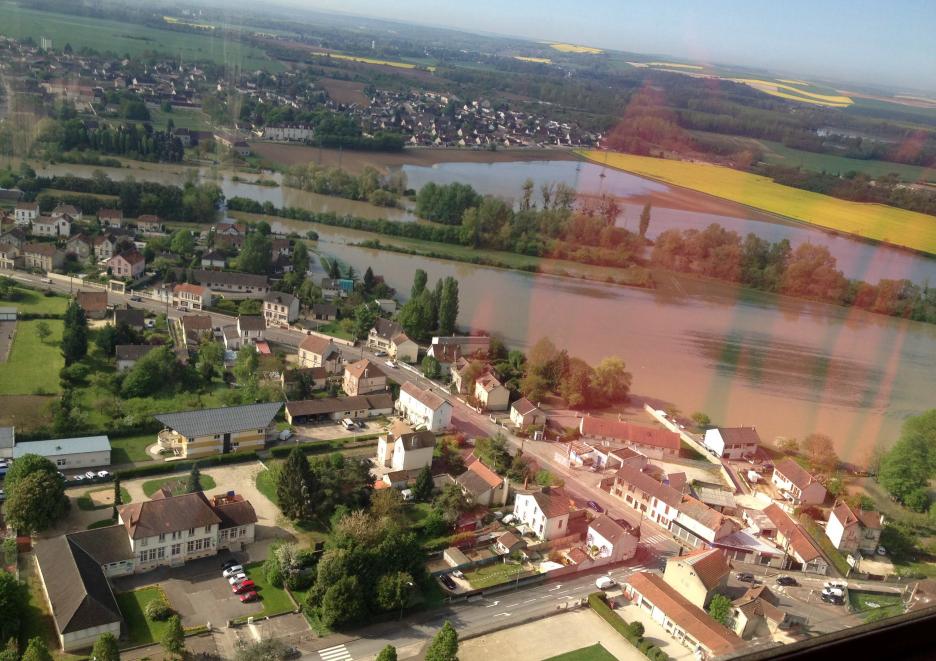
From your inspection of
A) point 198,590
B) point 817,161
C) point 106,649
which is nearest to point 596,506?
point 198,590

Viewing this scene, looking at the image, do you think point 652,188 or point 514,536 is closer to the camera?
point 514,536

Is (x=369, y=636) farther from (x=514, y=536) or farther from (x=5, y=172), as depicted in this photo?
(x=5, y=172)

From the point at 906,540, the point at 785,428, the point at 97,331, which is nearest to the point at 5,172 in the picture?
the point at 97,331

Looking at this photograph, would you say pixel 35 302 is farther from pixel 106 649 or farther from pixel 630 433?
pixel 630 433

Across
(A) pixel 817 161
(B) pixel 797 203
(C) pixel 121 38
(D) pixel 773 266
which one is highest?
(C) pixel 121 38

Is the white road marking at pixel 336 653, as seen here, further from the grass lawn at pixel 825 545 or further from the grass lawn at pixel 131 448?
the grass lawn at pixel 825 545

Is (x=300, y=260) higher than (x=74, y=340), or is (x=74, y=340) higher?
(x=300, y=260)

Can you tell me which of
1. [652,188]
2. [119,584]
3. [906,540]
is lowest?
[119,584]
